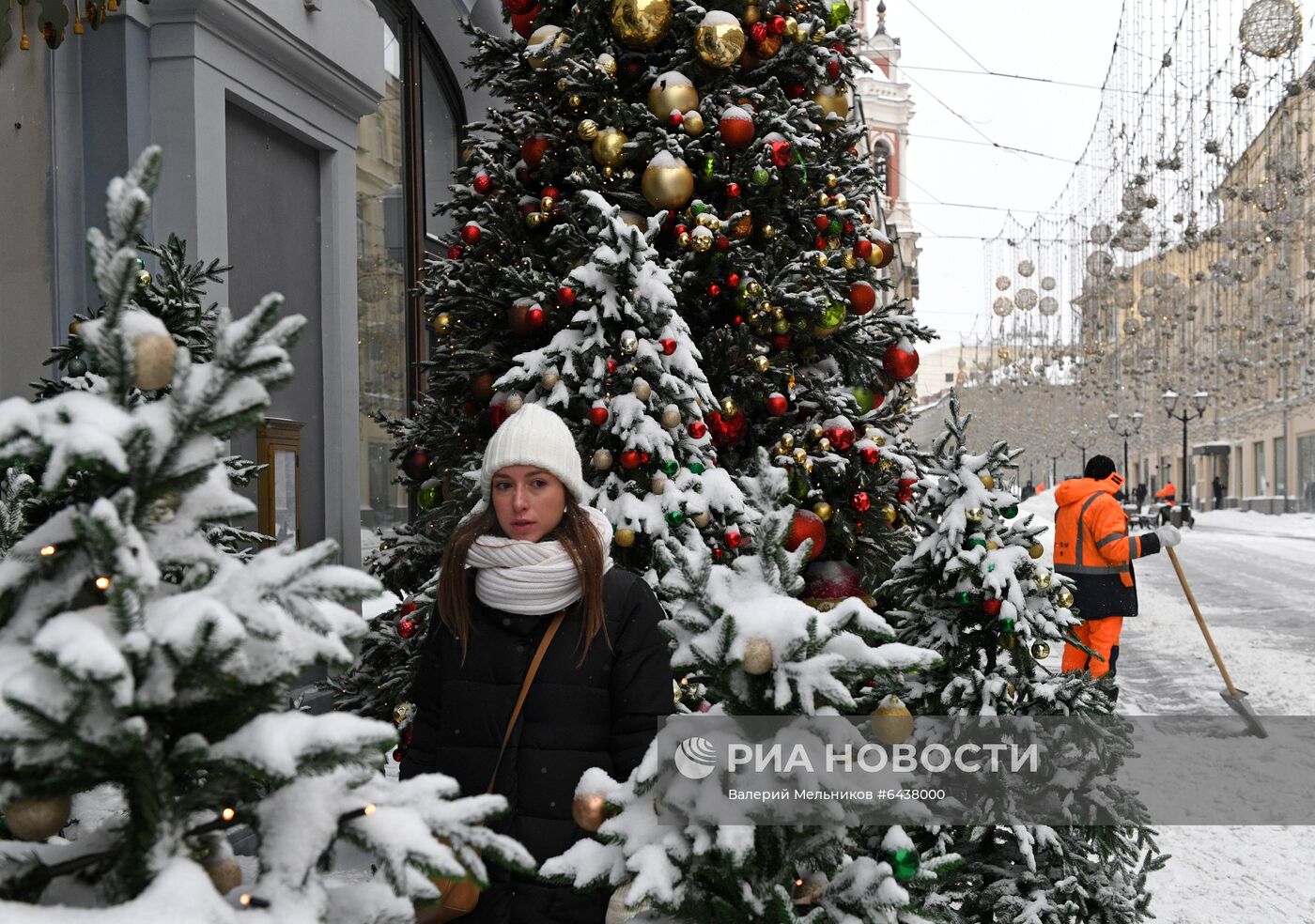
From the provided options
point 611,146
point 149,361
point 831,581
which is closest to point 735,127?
point 611,146

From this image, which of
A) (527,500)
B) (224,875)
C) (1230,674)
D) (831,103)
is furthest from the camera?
(1230,674)

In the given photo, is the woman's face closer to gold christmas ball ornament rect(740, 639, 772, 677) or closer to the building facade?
gold christmas ball ornament rect(740, 639, 772, 677)

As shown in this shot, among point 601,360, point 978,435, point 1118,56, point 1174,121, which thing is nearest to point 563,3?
point 601,360

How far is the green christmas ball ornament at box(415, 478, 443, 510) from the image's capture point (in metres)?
5.46

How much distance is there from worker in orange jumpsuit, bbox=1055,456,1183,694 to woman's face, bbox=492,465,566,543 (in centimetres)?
607

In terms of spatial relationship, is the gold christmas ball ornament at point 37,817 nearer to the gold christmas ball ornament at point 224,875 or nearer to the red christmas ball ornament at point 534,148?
the gold christmas ball ornament at point 224,875

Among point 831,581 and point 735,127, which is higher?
point 735,127

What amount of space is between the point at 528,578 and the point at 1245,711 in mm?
6927

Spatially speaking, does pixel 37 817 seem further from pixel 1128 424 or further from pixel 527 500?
pixel 1128 424

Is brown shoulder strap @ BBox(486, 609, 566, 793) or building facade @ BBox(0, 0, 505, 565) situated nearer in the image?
brown shoulder strap @ BBox(486, 609, 566, 793)

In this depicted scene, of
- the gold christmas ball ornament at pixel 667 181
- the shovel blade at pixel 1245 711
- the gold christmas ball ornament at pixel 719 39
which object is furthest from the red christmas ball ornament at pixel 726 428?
the shovel blade at pixel 1245 711

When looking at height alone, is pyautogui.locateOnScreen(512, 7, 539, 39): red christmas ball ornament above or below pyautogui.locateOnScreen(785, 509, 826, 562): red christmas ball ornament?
above

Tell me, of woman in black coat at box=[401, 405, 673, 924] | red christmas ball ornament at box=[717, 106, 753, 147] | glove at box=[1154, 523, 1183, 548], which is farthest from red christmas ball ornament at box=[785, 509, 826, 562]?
glove at box=[1154, 523, 1183, 548]

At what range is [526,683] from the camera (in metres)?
2.63
